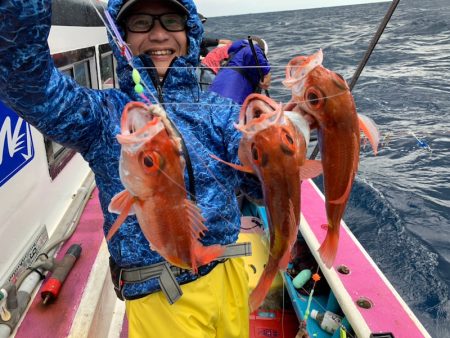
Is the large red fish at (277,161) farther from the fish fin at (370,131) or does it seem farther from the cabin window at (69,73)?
the cabin window at (69,73)

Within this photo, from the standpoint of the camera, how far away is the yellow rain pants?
2.04 metres

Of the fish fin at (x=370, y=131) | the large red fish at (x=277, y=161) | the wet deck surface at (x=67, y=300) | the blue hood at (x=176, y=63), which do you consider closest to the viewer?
the large red fish at (x=277, y=161)

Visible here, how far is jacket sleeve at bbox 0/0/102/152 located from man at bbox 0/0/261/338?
0.04 meters

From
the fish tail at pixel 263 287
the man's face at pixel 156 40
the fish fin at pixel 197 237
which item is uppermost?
the man's face at pixel 156 40

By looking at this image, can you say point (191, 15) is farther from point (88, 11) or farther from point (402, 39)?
point (402, 39)

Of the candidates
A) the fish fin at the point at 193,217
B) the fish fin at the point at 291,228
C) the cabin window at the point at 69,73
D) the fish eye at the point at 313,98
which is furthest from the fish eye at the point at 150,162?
the cabin window at the point at 69,73

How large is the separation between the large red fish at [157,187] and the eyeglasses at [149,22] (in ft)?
2.80

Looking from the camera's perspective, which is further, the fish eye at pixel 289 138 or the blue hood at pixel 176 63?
the blue hood at pixel 176 63

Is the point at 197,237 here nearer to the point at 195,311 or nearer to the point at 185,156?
the point at 185,156

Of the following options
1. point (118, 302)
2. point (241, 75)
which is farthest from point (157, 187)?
point (241, 75)

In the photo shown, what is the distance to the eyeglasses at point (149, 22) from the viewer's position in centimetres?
206

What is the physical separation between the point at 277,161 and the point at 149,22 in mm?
1099

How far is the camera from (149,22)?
6.77 ft

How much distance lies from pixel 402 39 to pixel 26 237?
23551 millimetres
